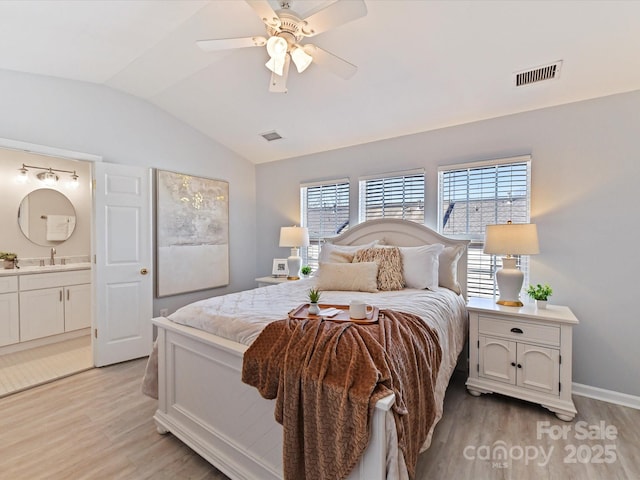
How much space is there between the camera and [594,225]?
2475 mm

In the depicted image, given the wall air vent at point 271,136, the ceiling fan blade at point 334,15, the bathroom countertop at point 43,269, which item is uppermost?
the wall air vent at point 271,136

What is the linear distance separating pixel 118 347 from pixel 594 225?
456 cm

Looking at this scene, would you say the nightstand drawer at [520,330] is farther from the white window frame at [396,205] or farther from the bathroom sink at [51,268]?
the bathroom sink at [51,268]

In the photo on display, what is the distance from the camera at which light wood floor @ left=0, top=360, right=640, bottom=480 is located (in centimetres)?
169

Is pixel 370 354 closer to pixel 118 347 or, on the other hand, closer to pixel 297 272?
pixel 297 272

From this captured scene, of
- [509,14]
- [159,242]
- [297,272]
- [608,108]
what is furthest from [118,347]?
[608,108]

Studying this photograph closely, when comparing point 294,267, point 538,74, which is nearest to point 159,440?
point 294,267

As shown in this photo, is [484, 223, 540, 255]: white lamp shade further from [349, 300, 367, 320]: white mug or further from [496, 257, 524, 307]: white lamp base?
[349, 300, 367, 320]: white mug

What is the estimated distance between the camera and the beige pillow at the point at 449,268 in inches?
111

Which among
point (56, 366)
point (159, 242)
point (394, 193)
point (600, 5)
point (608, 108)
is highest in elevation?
point (600, 5)

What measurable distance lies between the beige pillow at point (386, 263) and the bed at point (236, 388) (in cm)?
27

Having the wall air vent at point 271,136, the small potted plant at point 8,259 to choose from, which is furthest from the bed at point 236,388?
the small potted plant at point 8,259

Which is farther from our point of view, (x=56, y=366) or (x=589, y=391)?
(x=56, y=366)

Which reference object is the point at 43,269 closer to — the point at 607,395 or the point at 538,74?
the point at 538,74
